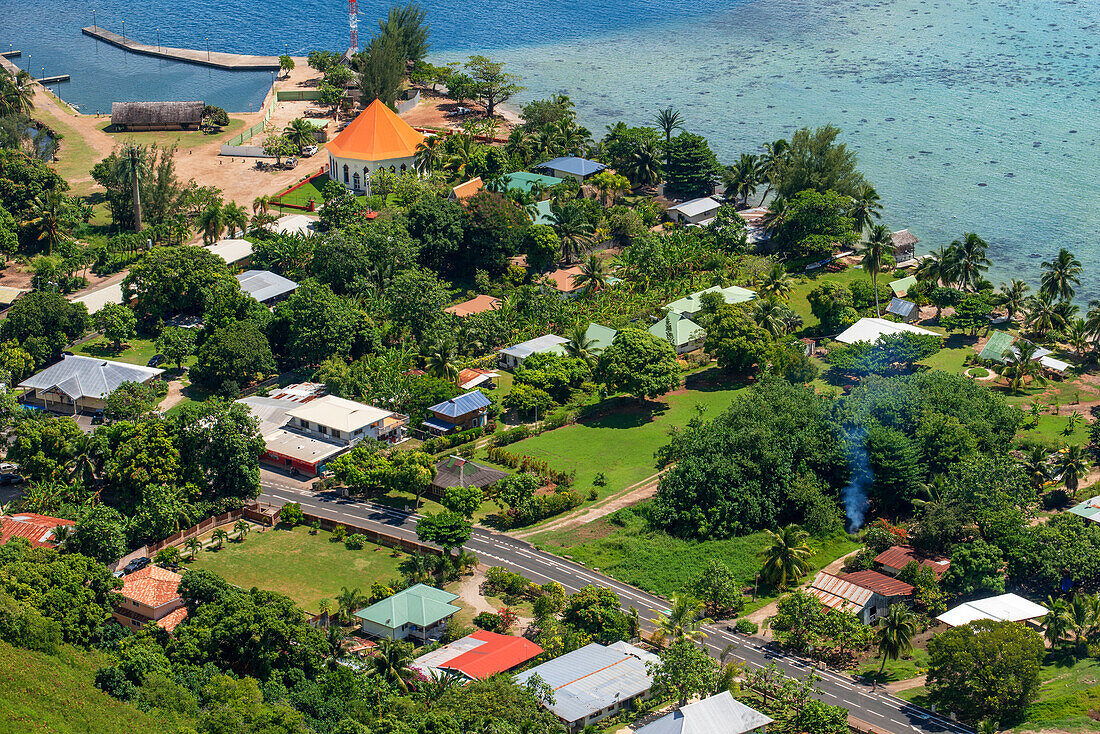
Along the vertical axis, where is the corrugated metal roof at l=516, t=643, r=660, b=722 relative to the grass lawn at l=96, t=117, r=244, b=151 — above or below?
below

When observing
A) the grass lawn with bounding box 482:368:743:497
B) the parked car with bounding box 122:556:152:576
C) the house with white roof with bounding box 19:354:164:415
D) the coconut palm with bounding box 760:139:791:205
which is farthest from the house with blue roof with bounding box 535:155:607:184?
the parked car with bounding box 122:556:152:576

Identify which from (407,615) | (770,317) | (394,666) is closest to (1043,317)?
(770,317)

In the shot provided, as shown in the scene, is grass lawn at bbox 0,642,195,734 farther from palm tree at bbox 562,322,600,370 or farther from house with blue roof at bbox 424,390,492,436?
palm tree at bbox 562,322,600,370

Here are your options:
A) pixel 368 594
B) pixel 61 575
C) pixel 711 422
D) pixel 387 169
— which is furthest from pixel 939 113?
pixel 61 575

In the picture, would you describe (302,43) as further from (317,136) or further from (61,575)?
(61,575)

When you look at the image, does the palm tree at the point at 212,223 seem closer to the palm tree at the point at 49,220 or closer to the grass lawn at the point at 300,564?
the palm tree at the point at 49,220

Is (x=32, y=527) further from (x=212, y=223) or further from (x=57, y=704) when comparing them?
(x=212, y=223)
